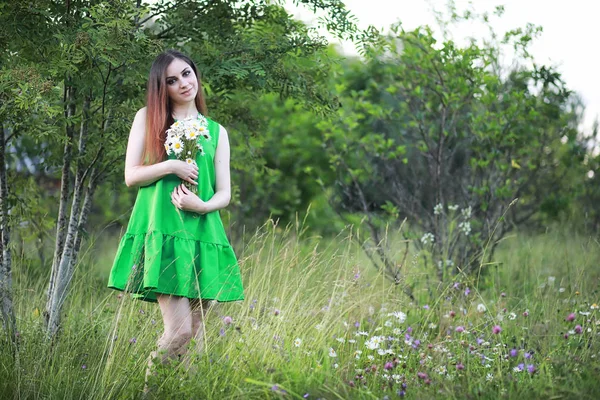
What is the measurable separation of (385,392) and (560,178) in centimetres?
566

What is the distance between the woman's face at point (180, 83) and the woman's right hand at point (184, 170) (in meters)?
0.41

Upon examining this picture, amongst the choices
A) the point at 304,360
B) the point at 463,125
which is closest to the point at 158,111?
the point at 304,360

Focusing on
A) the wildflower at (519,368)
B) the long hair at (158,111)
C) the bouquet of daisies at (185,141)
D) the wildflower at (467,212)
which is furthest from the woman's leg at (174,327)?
the wildflower at (467,212)

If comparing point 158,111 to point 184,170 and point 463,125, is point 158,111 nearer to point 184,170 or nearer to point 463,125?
point 184,170

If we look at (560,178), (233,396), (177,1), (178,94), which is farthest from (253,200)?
(233,396)

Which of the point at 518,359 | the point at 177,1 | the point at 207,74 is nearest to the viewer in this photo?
the point at 518,359

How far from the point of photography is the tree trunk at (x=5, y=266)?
3947 millimetres

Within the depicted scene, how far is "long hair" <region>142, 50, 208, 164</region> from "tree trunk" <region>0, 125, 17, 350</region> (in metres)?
1.06

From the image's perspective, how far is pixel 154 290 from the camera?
340cm

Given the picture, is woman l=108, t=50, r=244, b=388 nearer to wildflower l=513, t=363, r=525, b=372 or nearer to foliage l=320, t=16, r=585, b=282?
wildflower l=513, t=363, r=525, b=372

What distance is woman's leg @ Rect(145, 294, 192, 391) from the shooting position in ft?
11.2

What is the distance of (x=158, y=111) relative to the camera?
11.7 feet

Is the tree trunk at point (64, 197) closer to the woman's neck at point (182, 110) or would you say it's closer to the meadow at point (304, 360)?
the meadow at point (304, 360)

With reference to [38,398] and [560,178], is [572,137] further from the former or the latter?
[38,398]
